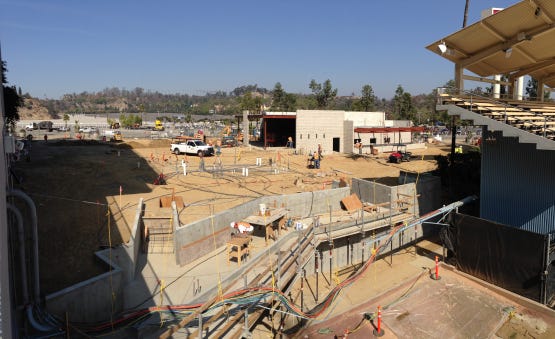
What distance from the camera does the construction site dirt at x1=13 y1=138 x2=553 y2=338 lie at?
12.3m

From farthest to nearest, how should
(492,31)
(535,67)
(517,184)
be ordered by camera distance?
(535,67) < (517,184) < (492,31)

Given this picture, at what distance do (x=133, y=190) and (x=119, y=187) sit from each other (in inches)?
46.4

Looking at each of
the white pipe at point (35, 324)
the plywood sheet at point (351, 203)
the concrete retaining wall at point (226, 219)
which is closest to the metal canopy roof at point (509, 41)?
the plywood sheet at point (351, 203)

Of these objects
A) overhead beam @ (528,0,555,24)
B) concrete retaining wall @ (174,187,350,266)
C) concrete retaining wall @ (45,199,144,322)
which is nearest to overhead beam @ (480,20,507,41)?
overhead beam @ (528,0,555,24)

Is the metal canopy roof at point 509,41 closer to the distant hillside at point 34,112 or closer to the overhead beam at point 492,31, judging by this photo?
the overhead beam at point 492,31

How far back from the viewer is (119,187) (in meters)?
22.2

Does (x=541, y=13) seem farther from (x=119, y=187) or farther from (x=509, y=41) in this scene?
(x=119, y=187)

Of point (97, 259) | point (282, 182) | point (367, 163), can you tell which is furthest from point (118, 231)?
point (367, 163)

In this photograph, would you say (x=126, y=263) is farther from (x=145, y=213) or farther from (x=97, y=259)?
(x=145, y=213)

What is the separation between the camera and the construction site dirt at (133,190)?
40.2 ft

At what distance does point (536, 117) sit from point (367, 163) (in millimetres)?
21567

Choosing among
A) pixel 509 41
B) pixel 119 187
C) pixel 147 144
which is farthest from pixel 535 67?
pixel 147 144

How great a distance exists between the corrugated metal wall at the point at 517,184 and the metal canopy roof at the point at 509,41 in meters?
3.94

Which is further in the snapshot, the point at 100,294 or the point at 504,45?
the point at 504,45
